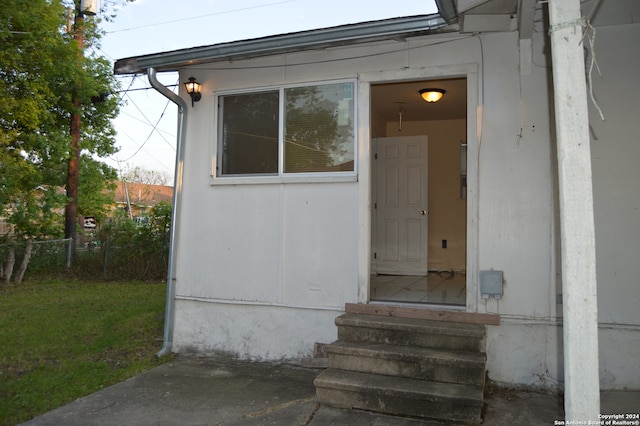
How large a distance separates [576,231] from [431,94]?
431 centimetres

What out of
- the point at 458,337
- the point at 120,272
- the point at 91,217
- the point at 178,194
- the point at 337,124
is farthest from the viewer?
the point at 91,217

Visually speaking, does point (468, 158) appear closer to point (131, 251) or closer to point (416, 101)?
point (416, 101)

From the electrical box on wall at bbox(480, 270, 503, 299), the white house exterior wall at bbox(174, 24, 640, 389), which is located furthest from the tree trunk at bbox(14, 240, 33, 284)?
the electrical box on wall at bbox(480, 270, 503, 299)

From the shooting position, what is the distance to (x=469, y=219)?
464 centimetres

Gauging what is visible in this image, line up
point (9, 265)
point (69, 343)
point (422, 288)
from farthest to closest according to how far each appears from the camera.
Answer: point (9, 265) < point (69, 343) < point (422, 288)

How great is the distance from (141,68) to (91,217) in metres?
12.9

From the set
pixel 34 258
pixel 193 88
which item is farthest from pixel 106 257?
pixel 193 88

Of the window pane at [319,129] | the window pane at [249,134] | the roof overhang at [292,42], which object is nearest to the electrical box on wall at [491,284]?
the window pane at [319,129]

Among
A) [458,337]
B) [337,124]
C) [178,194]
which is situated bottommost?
[458,337]

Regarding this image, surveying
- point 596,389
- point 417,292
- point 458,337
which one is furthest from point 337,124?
point 596,389

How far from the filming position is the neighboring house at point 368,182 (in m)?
4.27

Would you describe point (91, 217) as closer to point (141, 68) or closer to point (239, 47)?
point (141, 68)

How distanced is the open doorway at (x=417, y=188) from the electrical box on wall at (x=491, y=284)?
217 centimetres

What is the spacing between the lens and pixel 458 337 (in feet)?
13.8
